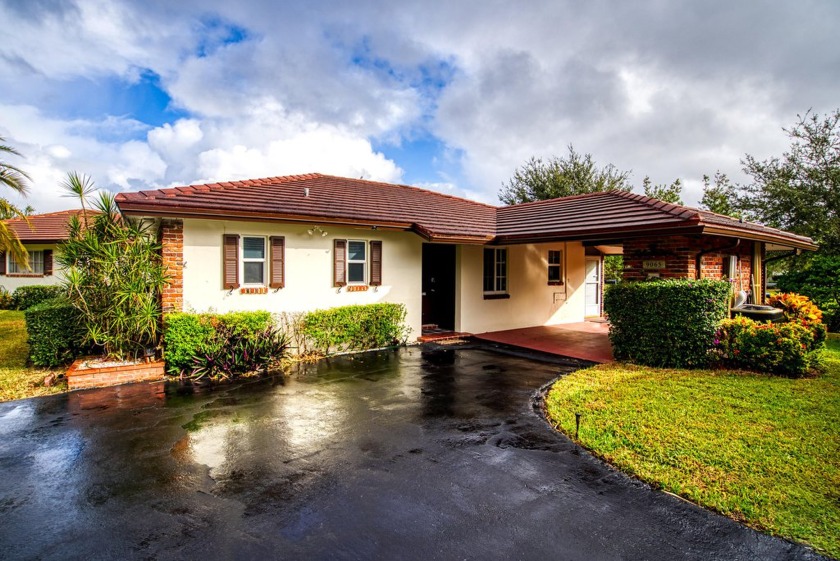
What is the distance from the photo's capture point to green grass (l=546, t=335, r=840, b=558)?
345 cm

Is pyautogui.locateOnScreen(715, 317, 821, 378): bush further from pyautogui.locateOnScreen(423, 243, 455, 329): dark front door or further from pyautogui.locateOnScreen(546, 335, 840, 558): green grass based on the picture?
pyautogui.locateOnScreen(423, 243, 455, 329): dark front door

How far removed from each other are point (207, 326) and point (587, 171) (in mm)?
32210

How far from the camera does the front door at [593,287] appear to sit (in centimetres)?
1557

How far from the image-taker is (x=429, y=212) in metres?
12.9

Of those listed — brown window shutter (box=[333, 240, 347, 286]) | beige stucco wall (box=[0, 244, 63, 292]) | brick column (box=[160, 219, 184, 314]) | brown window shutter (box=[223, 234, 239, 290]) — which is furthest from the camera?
beige stucco wall (box=[0, 244, 63, 292])

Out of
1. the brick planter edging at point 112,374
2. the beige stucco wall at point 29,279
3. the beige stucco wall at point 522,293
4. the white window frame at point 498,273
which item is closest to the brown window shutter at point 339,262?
the beige stucco wall at point 522,293

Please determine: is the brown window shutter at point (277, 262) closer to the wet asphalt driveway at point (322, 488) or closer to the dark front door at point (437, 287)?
the wet asphalt driveway at point (322, 488)

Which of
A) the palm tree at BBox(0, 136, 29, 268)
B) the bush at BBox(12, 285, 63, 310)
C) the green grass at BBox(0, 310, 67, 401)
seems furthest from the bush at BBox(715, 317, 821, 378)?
the bush at BBox(12, 285, 63, 310)

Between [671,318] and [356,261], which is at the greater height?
[356,261]

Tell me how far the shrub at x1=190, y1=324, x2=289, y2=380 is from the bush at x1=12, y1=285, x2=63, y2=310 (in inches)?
581

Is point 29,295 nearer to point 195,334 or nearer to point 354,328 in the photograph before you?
point 195,334

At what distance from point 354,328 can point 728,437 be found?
746 cm

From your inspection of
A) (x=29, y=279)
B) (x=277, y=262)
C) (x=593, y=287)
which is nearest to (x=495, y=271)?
(x=593, y=287)

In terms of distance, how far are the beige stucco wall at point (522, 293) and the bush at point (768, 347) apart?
240 inches
